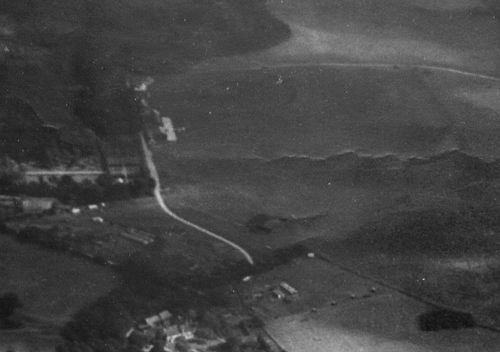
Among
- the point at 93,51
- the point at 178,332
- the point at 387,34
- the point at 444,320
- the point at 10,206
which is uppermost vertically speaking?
the point at 93,51

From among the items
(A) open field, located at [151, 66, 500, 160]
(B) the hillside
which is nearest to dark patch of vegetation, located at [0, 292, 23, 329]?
(B) the hillside

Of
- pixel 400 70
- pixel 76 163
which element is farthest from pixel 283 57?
pixel 76 163

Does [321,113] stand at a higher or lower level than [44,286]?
higher

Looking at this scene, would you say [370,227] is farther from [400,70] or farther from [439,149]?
[400,70]

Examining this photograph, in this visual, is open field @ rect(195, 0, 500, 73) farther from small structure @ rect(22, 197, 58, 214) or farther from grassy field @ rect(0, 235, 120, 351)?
grassy field @ rect(0, 235, 120, 351)

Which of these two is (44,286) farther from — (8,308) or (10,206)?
(10,206)

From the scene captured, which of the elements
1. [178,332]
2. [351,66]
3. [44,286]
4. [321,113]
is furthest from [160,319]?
[351,66]
